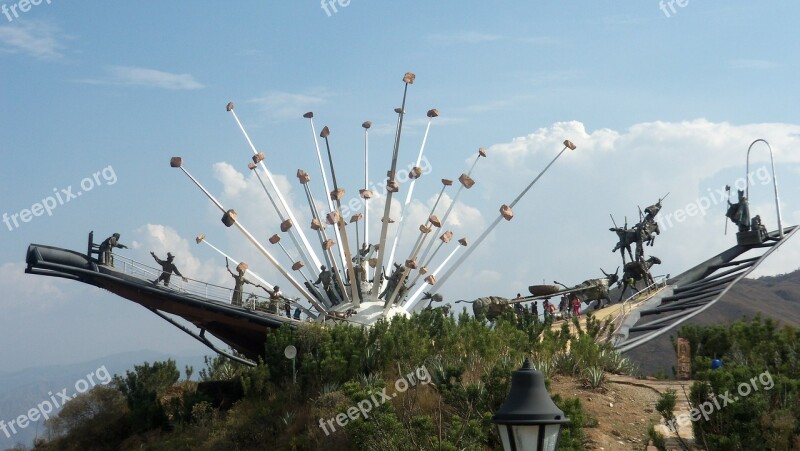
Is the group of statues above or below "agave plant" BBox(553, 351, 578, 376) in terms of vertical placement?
above

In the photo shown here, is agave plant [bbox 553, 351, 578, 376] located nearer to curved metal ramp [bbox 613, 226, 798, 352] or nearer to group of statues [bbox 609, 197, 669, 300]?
curved metal ramp [bbox 613, 226, 798, 352]

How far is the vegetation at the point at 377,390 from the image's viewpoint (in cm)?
1853

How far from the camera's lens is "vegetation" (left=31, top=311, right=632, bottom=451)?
18531 millimetres

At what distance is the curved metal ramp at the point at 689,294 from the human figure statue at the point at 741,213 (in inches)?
38.8

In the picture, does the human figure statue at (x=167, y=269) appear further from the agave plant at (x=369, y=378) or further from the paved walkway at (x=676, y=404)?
the paved walkway at (x=676, y=404)

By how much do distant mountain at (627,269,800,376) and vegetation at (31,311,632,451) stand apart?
4298 cm

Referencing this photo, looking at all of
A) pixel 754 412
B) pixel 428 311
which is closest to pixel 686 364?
pixel 428 311

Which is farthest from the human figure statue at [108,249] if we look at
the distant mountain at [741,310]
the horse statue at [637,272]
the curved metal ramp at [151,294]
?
the distant mountain at [741,310]

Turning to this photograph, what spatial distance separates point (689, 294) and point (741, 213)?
5.99 m

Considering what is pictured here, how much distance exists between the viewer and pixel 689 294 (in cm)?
3891

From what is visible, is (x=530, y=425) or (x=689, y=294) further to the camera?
(x=689, y=294)

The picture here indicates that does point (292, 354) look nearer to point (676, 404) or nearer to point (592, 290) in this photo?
point (676, 404)

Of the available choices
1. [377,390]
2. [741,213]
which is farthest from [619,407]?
[741,213]

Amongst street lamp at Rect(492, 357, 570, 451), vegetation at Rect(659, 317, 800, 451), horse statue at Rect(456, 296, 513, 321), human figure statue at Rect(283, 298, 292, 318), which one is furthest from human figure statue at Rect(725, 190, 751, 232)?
street lamp at Rect(492, 357, 570, 451)
